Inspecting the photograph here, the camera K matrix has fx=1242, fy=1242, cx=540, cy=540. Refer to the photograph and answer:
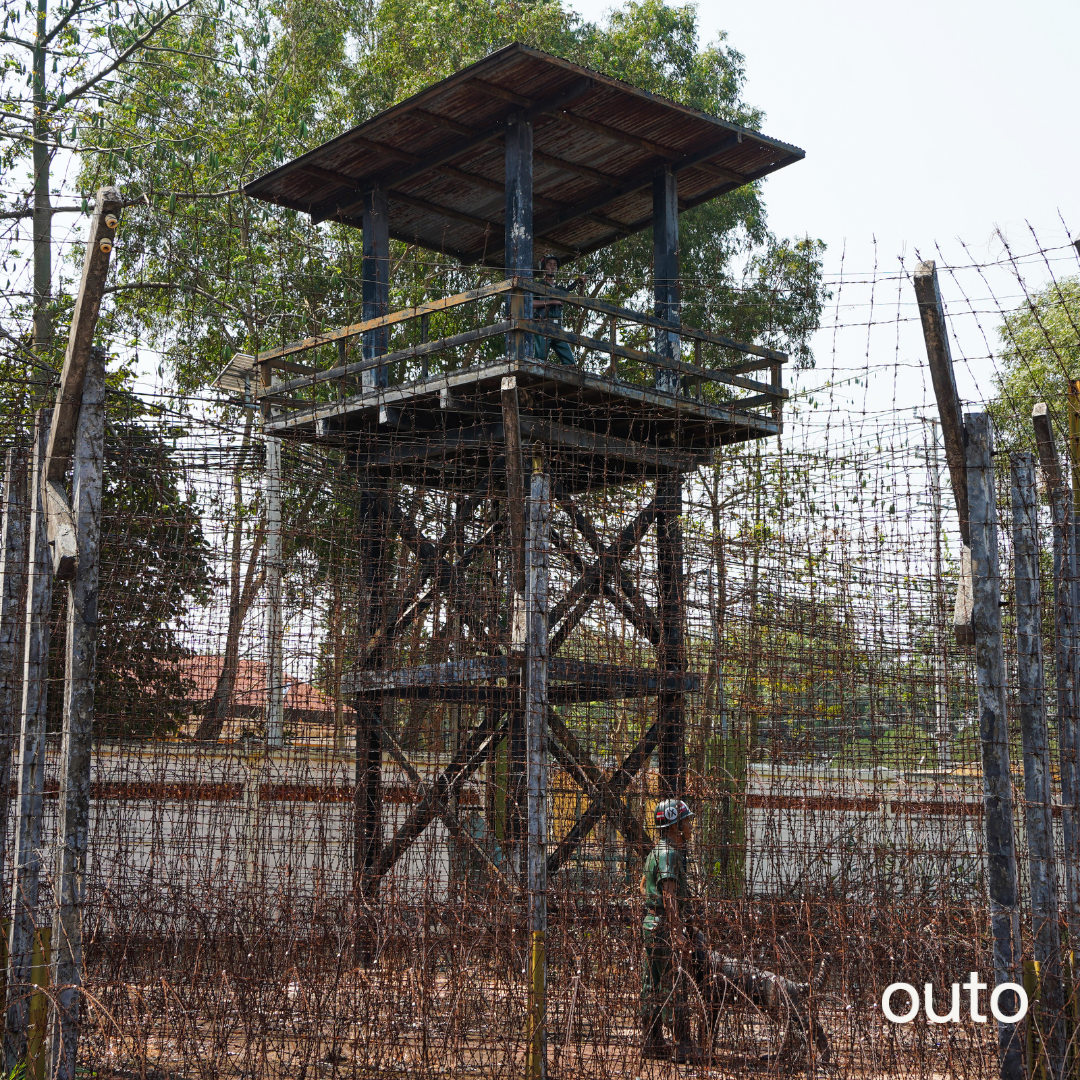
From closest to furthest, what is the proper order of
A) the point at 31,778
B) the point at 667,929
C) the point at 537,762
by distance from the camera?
→ 1. the point at 31,778
2. the point at 537,762
3. the point at 667,929

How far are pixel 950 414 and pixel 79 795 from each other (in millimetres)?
4611

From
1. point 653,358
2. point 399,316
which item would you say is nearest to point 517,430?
point 399,316

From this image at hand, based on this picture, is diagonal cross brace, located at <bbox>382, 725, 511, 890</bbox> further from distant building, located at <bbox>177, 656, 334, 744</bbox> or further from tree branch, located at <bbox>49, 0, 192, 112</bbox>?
tree branch, located at <bbox>49, 0, 192, 112</bbox>

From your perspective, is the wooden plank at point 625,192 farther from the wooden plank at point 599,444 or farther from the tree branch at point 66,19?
the tree branch at point 66,19

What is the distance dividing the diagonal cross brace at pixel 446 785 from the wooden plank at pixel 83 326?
497 cm

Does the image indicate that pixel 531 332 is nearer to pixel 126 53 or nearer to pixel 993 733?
pixel 993 733

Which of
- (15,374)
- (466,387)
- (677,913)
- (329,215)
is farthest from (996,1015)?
(15,374)

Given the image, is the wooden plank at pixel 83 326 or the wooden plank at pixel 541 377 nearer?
the wooden plank at pixel 83 326

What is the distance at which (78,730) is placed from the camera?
586cm

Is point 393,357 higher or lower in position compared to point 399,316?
lower

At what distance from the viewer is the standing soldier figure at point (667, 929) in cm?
718

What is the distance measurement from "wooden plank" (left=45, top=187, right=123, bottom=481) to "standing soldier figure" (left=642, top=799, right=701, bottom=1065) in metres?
4.22

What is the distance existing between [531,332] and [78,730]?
510 cm

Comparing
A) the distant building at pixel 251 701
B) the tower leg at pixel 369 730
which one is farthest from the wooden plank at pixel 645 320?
the distant building at pixel 251 701
